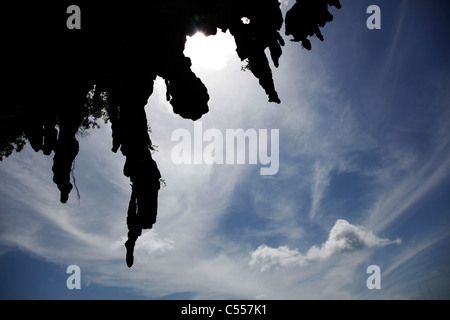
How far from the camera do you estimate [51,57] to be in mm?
3779

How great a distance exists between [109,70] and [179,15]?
7.29ft

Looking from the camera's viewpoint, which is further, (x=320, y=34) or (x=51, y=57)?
(x=320, y=34)

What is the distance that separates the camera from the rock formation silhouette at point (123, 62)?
11.2 feet

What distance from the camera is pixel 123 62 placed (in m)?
4.93

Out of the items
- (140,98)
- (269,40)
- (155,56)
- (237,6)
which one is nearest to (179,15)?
(155,56)

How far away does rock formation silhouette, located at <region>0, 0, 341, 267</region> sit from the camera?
11.2ft

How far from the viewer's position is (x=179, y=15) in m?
4.71

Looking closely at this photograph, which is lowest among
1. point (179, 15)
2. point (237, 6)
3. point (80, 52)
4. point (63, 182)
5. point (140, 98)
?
point (63, 182)

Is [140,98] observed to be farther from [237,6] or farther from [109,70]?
[237,6]
